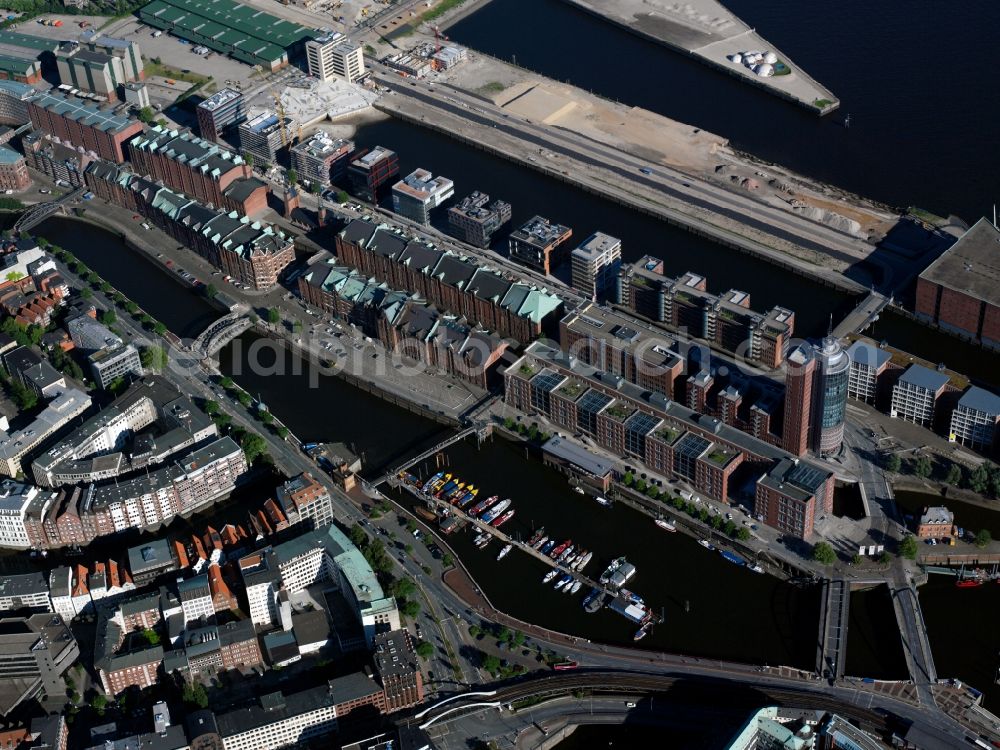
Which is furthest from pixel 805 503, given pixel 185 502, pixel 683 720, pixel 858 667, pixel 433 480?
pixel 185 502

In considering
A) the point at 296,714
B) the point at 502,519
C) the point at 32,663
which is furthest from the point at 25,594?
the point at 502,519

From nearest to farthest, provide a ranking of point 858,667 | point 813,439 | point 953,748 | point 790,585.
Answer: point 953,748, point 858,667, point 790,585, point 813,439

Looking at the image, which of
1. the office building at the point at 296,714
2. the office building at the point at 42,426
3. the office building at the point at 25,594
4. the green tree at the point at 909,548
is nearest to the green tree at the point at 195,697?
the office building at the point at 296,714

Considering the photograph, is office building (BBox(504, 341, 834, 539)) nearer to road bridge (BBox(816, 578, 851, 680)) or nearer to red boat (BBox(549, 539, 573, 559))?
road bridge (BBox(816, 578, 851, 680))

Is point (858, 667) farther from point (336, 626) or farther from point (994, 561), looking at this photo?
point (336, 626)

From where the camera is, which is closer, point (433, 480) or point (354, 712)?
point (354, 712)

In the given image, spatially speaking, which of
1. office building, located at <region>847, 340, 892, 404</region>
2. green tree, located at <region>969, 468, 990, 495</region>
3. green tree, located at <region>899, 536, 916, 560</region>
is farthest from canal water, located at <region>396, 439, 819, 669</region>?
office building, located at <region>847, 340, 892, 404</region>

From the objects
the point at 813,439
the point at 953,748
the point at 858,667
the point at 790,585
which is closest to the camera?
the point at 953,748
